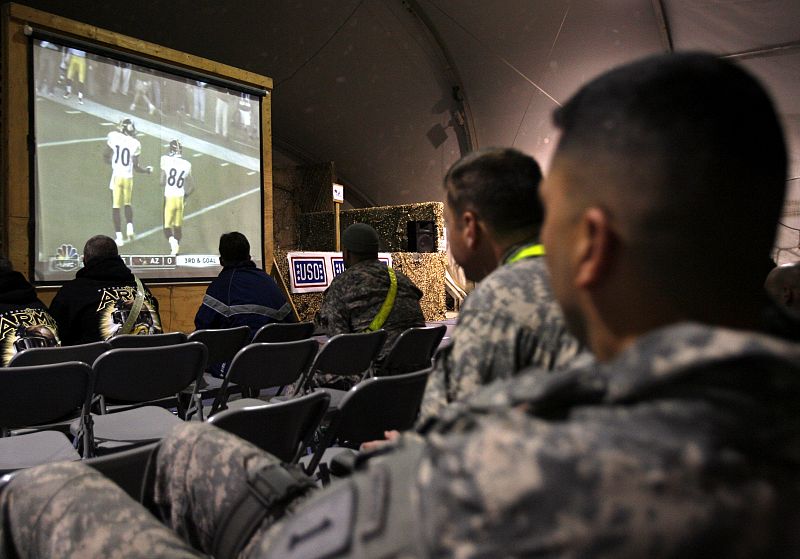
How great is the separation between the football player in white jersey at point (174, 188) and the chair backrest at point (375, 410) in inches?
177

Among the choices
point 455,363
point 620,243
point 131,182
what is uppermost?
point 131,182

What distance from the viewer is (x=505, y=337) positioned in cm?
113

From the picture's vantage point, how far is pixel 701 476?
357 mm

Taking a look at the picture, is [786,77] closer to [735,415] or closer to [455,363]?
[455,363]

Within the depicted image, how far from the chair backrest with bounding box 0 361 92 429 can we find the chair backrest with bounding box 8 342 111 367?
34cm

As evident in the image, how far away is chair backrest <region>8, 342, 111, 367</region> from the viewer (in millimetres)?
2336

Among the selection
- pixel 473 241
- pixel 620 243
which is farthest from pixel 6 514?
pixel 473 241

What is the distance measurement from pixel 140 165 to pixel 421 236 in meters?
6.19

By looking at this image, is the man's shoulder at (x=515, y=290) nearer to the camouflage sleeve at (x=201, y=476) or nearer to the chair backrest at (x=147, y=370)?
the camouflage sleeve at (x=201, y=476)

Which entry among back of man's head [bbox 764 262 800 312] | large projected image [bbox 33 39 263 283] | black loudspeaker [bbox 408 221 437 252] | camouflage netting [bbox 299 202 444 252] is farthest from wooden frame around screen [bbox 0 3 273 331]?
camouflage netting [bbox 299 202 444 252]

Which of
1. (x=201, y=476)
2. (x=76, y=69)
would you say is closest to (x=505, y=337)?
(x=201, y=476)

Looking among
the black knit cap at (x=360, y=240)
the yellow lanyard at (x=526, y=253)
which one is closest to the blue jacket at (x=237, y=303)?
the black knit cap at (x=360, y=240)

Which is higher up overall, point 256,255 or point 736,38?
point 736,38

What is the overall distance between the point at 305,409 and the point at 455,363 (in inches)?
24.4
